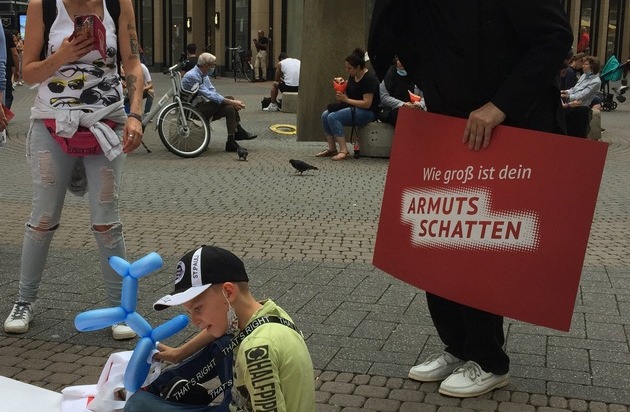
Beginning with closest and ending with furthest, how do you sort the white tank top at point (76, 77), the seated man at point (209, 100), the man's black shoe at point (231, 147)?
the white tank top at point (76, 77) → the seated man at point (209, 100) → the man's black shoe at point (231, 147)

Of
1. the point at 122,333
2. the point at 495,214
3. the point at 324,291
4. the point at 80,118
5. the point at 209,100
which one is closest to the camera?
the point at 495,214

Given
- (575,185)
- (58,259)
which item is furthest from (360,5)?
(575,185)

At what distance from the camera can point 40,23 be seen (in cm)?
431

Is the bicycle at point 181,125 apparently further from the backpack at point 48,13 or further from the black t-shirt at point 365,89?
the backpack at point 48,13

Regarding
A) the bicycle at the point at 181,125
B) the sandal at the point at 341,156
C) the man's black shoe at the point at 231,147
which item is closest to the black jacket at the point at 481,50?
the sandal at the point at 341,156

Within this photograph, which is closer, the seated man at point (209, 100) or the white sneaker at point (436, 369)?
the white sneaker at point (436, 369)

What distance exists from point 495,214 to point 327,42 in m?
11.1

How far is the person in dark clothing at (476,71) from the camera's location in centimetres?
329

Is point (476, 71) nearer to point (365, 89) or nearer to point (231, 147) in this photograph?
point (365, 89)

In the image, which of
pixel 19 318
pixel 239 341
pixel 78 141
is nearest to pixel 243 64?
pixel 19 318

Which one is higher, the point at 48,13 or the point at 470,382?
the point at 48,13

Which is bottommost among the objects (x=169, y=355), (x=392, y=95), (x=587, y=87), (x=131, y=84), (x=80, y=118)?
(x=587, y=87)

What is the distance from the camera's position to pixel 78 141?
14.3ft

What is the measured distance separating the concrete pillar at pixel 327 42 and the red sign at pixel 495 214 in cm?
1063
